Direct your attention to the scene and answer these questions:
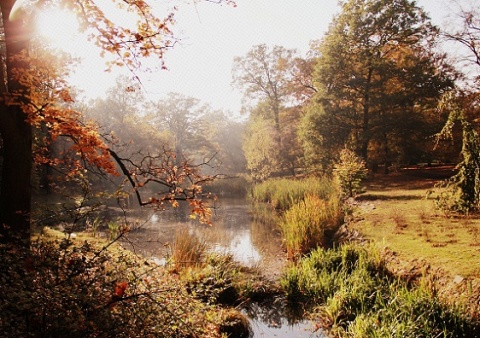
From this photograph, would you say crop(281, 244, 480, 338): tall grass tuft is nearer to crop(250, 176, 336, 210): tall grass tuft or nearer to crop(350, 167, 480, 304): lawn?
crop(350, 167, 480, 304): lawn

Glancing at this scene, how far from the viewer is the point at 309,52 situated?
23.9 m

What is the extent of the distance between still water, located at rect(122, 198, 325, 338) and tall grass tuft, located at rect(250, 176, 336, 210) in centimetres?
119

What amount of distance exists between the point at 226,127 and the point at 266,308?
44204 millimetres

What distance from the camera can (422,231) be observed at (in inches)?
277

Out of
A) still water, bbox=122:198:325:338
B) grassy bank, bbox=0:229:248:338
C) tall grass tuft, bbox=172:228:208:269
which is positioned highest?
grassy bank, bbox=0:229:248:338

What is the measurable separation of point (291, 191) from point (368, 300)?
1009 cm

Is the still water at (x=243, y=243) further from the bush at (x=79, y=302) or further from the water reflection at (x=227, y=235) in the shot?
the bush at (x=79, y=302)

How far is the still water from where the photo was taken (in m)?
5.09

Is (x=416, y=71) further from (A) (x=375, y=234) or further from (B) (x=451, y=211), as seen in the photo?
(A) (x=375, y=234)

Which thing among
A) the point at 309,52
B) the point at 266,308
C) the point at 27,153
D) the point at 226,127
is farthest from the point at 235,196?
the point at 226,127

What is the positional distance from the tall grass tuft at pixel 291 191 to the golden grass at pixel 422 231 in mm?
2102

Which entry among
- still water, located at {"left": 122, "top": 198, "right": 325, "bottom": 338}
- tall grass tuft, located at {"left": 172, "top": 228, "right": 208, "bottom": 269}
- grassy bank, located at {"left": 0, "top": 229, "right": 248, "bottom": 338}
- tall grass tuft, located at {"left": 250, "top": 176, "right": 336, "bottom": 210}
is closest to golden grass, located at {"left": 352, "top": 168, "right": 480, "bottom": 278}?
tall grass tuft, located at {"left": 250, "top": 176, "right": 336, "bottom": 210}

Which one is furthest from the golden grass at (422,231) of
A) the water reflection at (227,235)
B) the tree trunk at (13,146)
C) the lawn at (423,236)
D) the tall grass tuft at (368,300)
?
the tree trunk at (13,146)

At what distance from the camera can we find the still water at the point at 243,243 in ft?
16.7
